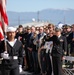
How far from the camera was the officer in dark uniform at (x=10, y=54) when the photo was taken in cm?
820

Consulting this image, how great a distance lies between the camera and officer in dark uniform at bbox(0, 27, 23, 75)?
26.9 ft

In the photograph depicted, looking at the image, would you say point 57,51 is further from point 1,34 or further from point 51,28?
point 1,34

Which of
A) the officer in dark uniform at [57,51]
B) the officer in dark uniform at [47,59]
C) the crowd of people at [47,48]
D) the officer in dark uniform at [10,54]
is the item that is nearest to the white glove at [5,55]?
the officer in dark uniform at [10,54]

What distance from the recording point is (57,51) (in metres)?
11.7

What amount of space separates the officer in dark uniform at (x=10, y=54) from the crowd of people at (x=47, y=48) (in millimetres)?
3037

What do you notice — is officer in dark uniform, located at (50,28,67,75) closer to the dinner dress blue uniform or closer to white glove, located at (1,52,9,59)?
the dinner dress blue uniform

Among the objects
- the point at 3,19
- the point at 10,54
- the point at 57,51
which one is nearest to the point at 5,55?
the point at 10,54

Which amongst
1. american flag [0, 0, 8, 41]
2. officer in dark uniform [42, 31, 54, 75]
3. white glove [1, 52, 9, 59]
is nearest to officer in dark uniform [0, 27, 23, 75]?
white glove [1, 52, 9, 59]

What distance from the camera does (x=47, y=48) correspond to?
487 inches

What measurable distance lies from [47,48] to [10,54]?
165 inches

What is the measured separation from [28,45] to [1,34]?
21.2ft

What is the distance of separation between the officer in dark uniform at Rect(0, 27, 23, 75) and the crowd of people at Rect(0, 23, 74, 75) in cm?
304

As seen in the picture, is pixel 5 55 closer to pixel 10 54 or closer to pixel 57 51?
pixel 10 54

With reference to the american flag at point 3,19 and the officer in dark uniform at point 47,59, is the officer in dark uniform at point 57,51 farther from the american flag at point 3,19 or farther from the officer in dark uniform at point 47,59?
the american flag at point 3,19
